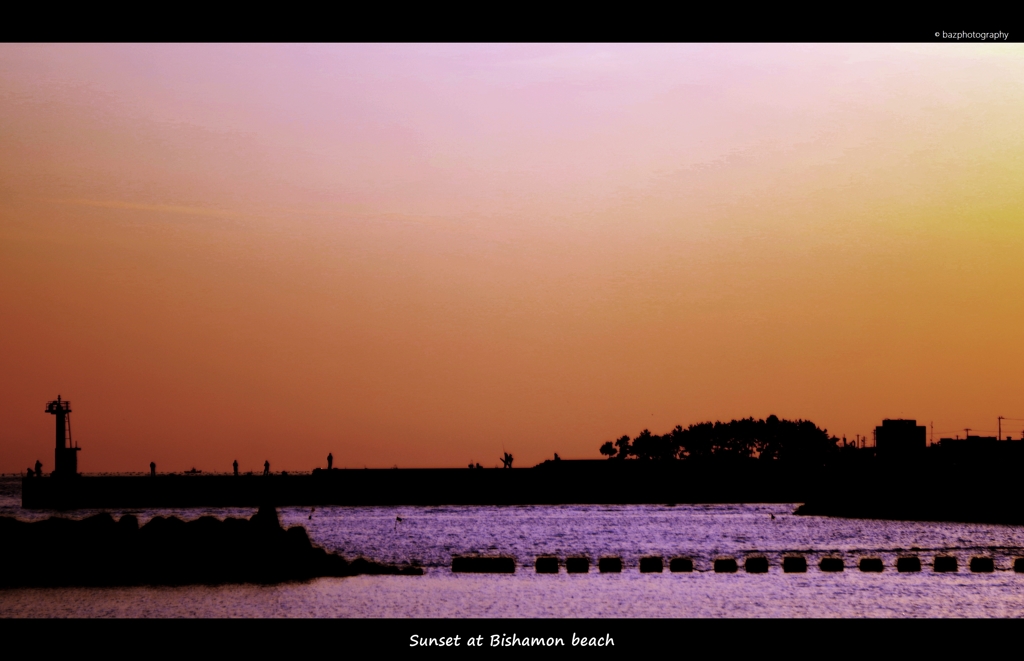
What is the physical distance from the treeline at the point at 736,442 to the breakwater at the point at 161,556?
139 meters

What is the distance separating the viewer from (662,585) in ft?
109

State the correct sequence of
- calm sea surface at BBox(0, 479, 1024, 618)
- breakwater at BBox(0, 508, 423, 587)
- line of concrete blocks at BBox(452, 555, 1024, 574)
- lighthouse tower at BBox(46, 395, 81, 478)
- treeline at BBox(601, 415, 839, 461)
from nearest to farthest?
calm sea surface at BBox(0, 479, 1024, 618)
breakwater at BBox(0, 508, 423, 587)
line of concrete blocks at BBox(452, 555, 1024, 574)
lighthouse tower at BBox(46, 395, 81, 478)
treeline at BBox(601, 415, 839, 461)

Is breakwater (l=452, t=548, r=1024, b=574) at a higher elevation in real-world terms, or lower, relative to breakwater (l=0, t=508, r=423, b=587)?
lower

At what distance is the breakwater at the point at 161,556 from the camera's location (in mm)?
34688

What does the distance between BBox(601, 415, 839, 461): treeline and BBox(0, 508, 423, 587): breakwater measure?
139 meters

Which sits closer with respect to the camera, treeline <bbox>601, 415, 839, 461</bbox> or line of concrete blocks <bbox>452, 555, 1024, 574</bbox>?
line of concrete blocks <bbox>452, 555, 1024, 574</bbox>

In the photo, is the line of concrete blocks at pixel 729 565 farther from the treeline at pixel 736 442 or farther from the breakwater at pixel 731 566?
the treeline at pixel 736 442

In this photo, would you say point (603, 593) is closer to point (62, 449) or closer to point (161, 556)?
point (161, 556)

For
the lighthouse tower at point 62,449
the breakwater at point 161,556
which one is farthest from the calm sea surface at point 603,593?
the lighthouse tower at point 62,449

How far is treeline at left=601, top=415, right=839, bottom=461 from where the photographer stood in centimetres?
17500

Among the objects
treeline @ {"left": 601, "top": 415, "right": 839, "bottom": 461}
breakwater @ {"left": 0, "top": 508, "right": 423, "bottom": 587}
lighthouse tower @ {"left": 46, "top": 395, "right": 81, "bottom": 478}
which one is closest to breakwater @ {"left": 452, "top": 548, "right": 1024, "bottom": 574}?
breakwater @ {"left": 0, "top": 508, "right": 423, "bottom": 587}

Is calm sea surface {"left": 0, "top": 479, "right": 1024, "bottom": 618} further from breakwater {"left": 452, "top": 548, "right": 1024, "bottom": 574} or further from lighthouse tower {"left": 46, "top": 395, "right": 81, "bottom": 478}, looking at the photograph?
lighthouse tower {"left": 46, "top": 395, "right": 81, "bottom": 478}
